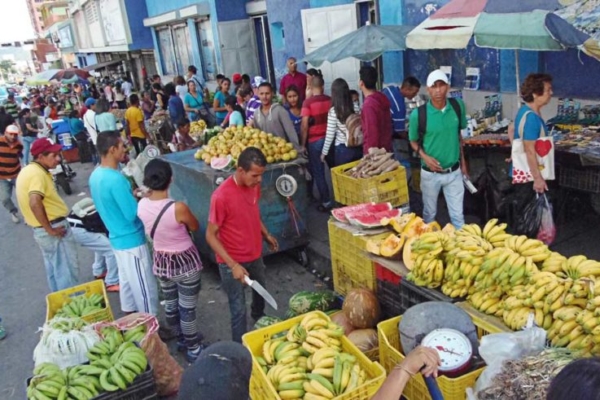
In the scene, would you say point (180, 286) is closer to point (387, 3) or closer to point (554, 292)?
point (554, 292)

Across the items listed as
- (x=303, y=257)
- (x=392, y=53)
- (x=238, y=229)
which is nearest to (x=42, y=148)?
(x=238, y=229)

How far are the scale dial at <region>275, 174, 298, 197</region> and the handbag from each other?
2.60 m

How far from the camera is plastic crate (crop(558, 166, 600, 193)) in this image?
5.90 m

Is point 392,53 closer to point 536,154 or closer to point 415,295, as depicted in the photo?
point 536,154

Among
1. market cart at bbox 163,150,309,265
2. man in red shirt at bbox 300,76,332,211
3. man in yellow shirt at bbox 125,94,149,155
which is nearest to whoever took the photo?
market cart at bbox 163,150,309,265

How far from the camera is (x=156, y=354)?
4.30 metres

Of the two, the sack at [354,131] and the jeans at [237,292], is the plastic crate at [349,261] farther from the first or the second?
the sack at [354,131]

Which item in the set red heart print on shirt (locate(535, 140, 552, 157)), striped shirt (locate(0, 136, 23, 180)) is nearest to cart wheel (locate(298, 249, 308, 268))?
red heart print on shirt (locate(535, 140, 552, 157))

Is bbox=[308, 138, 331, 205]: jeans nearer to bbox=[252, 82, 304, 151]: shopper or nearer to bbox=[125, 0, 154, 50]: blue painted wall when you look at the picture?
bbox=[252, 82, 304, 151]: shopper

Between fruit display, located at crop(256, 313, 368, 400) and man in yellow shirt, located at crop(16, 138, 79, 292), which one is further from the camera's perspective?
man in yellow shirt, located at crop(16, 138, 79, 292)

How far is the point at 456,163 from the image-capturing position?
222 inches

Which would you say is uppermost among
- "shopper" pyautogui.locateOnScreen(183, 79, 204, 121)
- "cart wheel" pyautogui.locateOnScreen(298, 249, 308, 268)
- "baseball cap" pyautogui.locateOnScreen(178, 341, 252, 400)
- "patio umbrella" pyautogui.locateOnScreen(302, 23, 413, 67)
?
"patio umbrella" pyautogui.locateOnScreen(302, 23, 413, 67)

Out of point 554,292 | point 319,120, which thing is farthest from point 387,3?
point 554,292

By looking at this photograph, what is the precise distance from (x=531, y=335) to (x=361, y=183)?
2.76 metres
